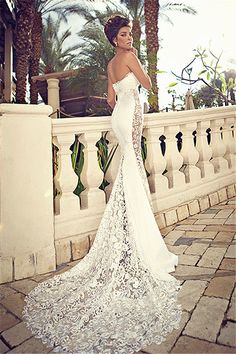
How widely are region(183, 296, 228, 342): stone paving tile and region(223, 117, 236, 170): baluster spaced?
2.91m

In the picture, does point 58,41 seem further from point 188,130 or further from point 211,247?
point 211,247

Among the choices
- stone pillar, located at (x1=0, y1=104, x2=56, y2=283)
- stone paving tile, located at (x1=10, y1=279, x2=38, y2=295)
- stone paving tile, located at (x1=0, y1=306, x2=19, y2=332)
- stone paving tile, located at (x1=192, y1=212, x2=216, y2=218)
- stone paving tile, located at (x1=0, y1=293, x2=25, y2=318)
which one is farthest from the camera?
stone paving tile, located at (x1=192, y1=212, x2=216, y2=218)

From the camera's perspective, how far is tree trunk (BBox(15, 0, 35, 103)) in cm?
1066

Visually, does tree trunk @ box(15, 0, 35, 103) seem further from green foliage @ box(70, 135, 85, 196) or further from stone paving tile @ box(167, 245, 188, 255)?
stone paving tile @ box(167, 245, 188, 255)

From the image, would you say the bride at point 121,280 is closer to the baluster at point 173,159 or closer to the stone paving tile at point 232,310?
the stone paving tile at point 232,310

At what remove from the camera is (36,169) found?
2.48 metres

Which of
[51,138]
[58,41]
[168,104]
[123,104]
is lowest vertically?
[51,138]

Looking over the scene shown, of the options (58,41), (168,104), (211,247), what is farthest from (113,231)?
(58,41)

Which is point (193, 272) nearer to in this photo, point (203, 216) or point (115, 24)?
point (203, 216)

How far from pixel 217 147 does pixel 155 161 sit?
3.95ft

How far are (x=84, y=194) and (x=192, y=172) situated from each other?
1526mm

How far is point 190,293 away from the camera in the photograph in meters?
1.92

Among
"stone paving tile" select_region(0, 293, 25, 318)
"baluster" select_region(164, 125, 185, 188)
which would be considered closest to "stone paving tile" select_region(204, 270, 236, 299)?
"stone paving tile" select_region(0, 293, 25, 318)

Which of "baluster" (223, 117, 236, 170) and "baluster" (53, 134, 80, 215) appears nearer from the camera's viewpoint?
"baluster" (53, 134, 80, 215)
